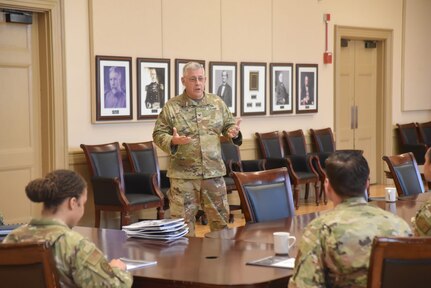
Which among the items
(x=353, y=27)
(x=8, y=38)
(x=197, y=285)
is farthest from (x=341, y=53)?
(x=197, y=285)

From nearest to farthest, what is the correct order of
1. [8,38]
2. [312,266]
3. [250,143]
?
1. [312,266]
2. [8,38]
3. [250,143]

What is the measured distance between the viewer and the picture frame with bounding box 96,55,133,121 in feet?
25.5

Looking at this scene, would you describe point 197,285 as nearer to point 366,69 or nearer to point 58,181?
point 58,181

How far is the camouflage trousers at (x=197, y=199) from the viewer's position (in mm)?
5156

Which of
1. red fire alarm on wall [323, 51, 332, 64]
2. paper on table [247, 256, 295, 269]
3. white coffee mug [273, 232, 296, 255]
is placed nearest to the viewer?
paper on table [247, 256, 295, 269]

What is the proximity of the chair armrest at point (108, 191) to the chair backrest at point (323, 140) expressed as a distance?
12.3 ft

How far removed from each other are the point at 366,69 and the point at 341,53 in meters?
0.73

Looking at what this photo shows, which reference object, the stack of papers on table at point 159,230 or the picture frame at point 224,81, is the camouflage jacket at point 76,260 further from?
the picture frame at point 224,81

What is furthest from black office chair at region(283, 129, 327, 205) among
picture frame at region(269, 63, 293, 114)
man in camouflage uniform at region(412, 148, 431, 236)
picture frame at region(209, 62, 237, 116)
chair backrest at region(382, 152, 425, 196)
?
man in camouflage uniform at region(412, 148, 431, 236)

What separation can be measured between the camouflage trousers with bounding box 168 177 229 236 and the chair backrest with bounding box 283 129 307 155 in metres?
4.56

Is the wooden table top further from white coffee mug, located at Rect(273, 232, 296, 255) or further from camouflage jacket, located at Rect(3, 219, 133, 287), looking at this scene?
camouflage jacket, located at Rect(3, 219, 133, 287)

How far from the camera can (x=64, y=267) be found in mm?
2596

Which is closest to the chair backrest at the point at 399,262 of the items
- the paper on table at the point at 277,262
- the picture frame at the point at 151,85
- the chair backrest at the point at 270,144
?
the paper on table at the point at 277,262

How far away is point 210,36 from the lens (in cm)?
886
